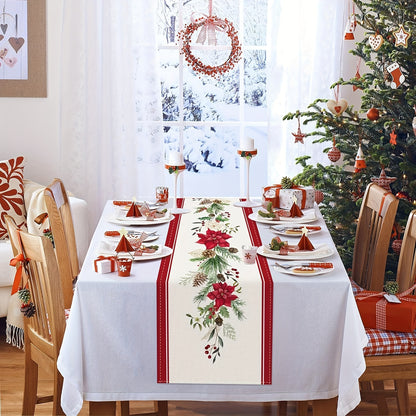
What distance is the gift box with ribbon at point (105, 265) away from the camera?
2.41 m

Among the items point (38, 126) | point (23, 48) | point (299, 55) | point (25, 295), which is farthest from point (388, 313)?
point (23, 48)

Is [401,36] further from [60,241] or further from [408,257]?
[60,241]

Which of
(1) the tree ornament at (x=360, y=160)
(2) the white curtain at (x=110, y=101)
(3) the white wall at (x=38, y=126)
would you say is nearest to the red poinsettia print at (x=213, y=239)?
(1) the tree ornament at (x=360, y=160)

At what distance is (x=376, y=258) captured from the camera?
2.96 metres

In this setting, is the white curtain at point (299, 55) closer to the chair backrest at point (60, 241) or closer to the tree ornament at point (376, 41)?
the tree ornament at point (376, 41)

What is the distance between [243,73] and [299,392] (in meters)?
2.72

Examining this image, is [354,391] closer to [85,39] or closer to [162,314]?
[162,314]

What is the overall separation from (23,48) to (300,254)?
2.61m

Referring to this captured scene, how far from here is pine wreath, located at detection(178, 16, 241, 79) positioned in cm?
437

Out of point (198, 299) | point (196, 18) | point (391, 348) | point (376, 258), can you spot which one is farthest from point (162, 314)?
point (196, 18)

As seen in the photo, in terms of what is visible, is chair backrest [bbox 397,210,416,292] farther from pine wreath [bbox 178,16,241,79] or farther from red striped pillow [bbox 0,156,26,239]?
red striped pillow [bbox 0,156,26,239]

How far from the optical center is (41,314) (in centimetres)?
260

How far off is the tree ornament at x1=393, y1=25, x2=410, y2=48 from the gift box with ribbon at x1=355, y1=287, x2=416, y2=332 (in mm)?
1270

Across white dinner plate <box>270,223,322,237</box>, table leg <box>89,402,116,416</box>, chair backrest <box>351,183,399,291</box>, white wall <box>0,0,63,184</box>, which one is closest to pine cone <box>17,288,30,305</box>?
table leg <box>89,402,116,416</box>
